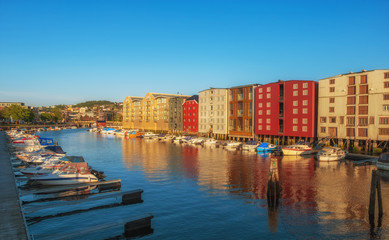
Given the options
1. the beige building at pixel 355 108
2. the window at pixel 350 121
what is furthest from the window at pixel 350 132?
the window at pixel 350 121

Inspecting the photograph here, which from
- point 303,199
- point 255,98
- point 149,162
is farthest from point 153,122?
point 303,199

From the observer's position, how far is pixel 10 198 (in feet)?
77.9

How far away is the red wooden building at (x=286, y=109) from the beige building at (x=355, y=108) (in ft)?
7.74

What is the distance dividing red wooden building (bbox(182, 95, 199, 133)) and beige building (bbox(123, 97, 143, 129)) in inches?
2222

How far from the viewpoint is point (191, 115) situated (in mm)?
117625

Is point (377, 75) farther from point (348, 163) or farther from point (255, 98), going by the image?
point (255, 98)

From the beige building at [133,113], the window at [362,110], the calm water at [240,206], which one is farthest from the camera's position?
the beige building at [133,113]

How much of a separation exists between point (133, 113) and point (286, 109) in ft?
412

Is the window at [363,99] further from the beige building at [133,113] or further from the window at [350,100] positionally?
the beige building at [133,113]

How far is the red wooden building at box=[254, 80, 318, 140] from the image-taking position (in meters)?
70.4

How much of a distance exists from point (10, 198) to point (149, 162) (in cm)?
3132

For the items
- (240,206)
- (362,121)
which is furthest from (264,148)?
(240,206)

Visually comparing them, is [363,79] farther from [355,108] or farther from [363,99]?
[355,108]

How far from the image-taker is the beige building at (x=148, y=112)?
471 ft
